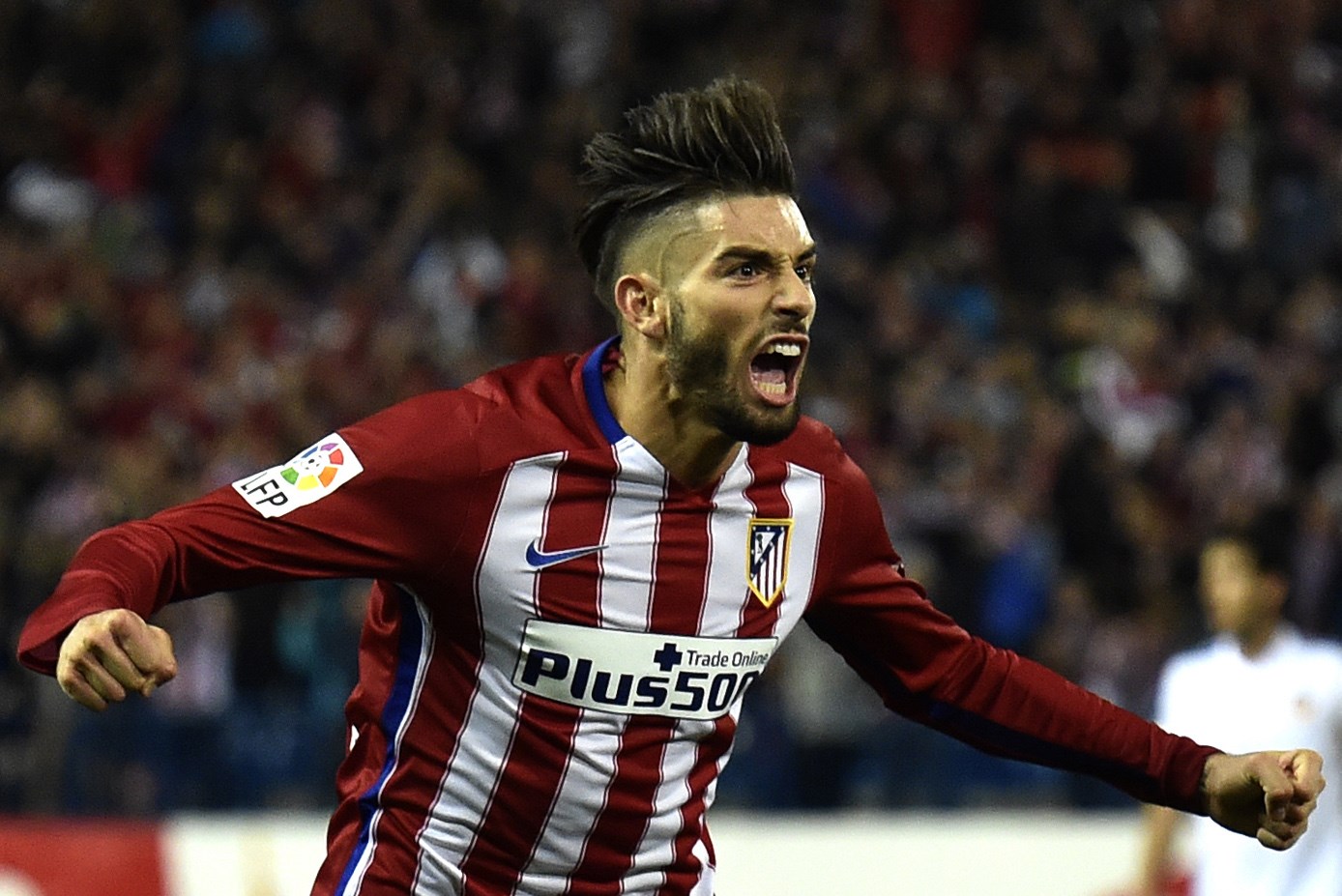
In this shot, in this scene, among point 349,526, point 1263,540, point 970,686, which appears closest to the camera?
point 349,526

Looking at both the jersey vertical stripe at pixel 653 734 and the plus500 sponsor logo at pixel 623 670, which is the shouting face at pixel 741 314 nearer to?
the jersey vertical stripe at pixel 653 734

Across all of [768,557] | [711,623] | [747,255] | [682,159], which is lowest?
[711,623]

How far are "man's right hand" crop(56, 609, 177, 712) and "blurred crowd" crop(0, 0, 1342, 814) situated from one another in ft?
20.1

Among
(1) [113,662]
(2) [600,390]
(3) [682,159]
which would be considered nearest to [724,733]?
(2) [600,390]

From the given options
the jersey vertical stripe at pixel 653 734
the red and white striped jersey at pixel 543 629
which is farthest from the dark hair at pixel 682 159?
the jersey vertical stripe at pixel 653 734

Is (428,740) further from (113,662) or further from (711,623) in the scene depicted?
(113,662)

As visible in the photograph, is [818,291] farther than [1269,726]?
Yes

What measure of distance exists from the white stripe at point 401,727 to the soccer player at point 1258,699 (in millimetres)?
3451

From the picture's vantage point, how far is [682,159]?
3527mm

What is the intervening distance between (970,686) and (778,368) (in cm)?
70

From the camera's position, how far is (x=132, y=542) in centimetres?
302

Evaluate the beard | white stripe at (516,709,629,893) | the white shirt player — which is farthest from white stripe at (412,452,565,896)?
the white shirt player

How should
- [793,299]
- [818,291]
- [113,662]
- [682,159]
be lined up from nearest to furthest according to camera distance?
[113,662]
[793,299]
[682,159]
[818,291]

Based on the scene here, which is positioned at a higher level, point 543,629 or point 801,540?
point 801,540
